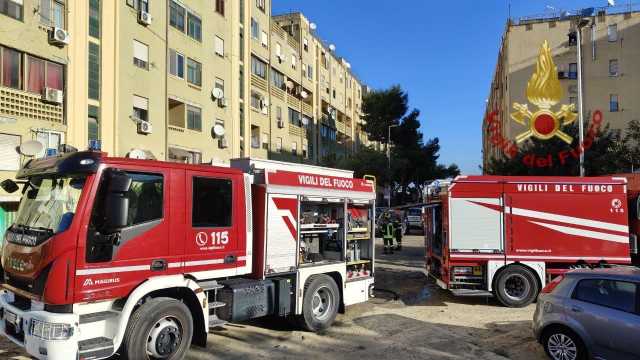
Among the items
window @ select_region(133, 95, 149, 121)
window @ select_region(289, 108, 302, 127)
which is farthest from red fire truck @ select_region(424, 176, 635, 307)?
window @ select_region(289, 108, 302, 127)

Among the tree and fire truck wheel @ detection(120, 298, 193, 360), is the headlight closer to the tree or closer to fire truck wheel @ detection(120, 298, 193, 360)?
fire truck wheel @ detection(120, 298, 193, 360)

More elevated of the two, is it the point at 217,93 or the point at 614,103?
the point at 614,103

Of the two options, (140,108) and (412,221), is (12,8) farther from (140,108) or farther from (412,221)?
(412,221)

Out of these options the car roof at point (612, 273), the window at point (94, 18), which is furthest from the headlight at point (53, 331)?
the window at point (94, 18)

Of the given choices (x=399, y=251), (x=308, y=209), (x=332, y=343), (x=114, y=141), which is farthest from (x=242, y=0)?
(x=332, y=343)

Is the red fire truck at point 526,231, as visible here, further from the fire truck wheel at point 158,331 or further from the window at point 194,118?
the window at point 194,118

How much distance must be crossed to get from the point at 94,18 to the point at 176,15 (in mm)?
5647

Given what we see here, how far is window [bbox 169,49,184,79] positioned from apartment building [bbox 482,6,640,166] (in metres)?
25.2

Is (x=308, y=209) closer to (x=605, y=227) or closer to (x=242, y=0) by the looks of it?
(x=605, y=227)

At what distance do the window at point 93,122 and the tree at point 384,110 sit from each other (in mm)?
39838

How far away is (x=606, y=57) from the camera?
3800 cm

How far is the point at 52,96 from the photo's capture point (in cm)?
1702

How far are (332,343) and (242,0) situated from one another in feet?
94.9

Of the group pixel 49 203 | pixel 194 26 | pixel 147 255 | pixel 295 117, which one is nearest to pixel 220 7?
pixel 194 26
